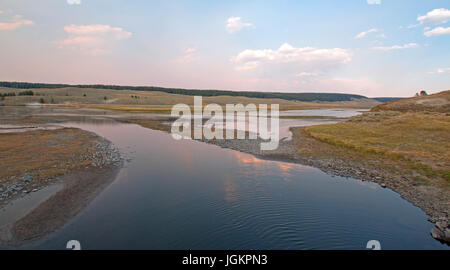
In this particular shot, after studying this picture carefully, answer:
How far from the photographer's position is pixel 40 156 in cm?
1720

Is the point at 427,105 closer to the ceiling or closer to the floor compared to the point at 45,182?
closer to the ceiling

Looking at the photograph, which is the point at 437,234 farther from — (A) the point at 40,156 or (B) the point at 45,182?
(A) the point at 40,156

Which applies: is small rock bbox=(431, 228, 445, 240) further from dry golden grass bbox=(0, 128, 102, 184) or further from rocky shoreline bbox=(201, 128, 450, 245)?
dry golden grass bbox=(0, 128, 102, 184)

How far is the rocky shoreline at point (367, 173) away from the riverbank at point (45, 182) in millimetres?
12314

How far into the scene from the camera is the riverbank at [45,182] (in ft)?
28.7

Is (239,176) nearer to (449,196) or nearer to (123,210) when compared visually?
(123,210)

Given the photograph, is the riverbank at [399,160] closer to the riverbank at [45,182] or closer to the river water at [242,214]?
the river water at [242,214]

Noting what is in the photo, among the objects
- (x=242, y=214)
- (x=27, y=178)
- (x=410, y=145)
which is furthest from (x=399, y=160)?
(x=27, y=178)

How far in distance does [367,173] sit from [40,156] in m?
22.8

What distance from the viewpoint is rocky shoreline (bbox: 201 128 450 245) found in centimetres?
996

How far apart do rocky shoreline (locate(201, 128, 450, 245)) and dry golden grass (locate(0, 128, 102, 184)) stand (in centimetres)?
1314
